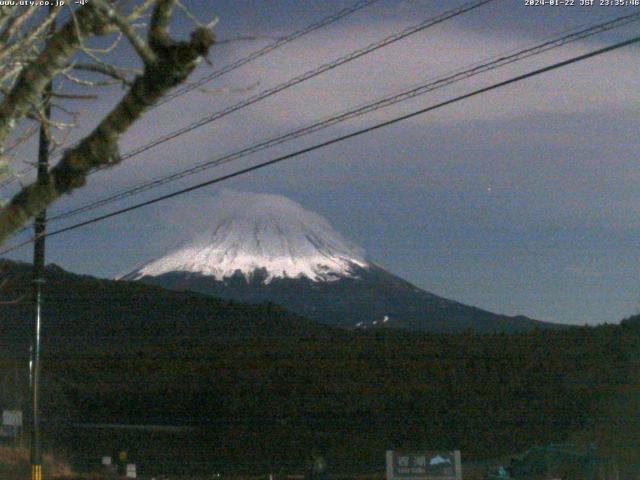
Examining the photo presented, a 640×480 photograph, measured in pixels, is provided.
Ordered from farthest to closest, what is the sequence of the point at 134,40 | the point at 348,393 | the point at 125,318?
the point at 125,318 → the point at 348,393 → the point at 134,40

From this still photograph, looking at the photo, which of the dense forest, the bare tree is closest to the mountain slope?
the dense forest

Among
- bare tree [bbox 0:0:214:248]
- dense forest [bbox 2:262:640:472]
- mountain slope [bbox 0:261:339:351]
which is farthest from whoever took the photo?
mountain slope [bbox 0:261:339:351]

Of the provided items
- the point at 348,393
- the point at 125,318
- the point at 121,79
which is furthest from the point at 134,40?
the point at 125,318

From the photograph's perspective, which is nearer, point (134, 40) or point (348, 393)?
point (134, 40)

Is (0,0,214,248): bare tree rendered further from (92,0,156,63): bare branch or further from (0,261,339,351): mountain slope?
(0,261,339,351): mountain slope

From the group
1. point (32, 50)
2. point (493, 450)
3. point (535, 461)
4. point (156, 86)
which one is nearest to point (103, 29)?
point (156, 86)

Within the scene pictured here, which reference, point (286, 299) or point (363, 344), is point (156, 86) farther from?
point (286, 299)

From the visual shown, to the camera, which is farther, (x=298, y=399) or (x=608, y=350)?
(x=298, y=399)

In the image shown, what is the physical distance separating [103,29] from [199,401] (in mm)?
32700

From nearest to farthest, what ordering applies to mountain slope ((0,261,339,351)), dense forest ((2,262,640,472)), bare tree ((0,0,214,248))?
bare tree ((0,0,214,248)) < dense forest ((2,262,640,472)) < mountain slope ((0,261,339,351))

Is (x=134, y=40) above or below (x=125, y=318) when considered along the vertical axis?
below

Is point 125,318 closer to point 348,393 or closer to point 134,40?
point 348,393

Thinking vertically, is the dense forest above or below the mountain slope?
below

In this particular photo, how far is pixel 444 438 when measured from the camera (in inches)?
1282
